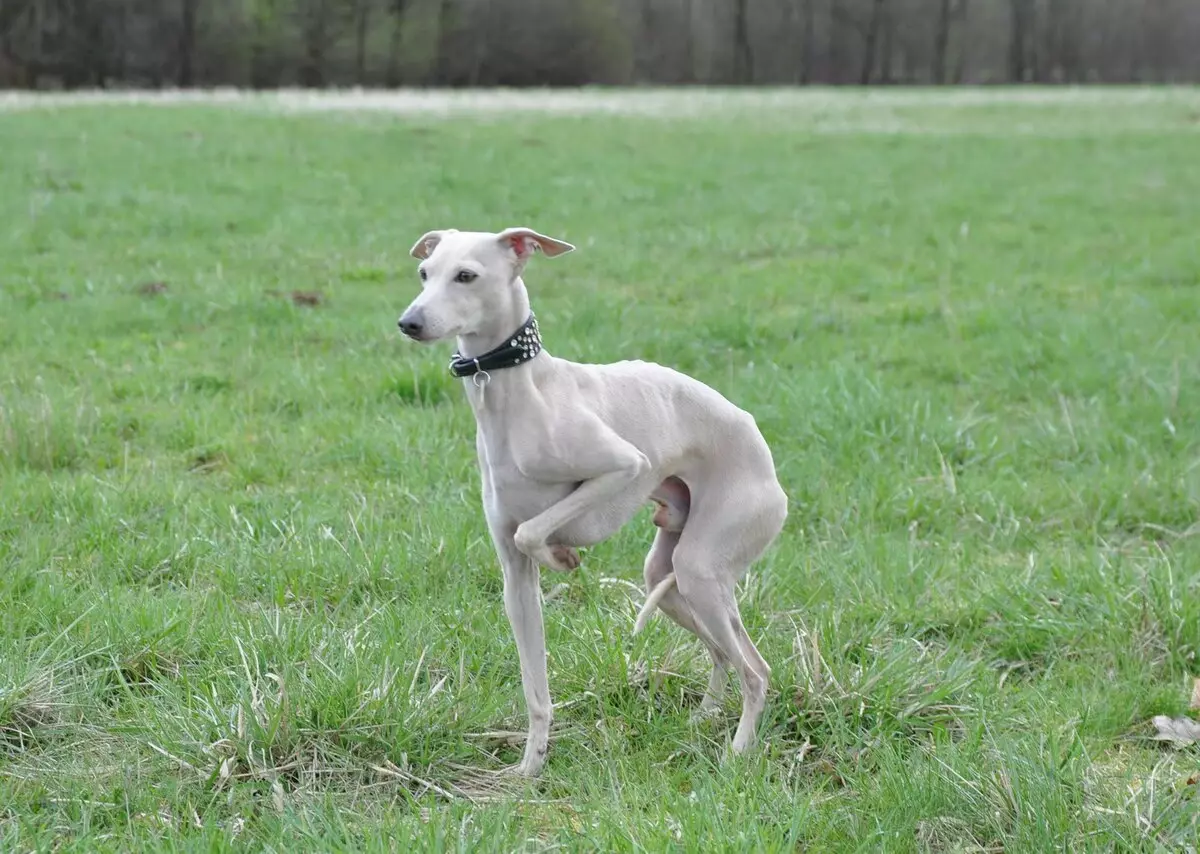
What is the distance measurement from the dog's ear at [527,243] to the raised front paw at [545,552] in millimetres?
686

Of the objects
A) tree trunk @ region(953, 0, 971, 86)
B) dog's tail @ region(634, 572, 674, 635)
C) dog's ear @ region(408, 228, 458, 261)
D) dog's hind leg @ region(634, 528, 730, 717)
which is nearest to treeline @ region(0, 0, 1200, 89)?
tree trunk @ region(953, 0, 971, 86)

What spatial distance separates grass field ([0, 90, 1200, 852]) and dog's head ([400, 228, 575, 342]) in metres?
1.06

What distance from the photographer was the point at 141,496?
16.9ft

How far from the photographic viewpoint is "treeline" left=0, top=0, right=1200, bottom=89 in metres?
47.2

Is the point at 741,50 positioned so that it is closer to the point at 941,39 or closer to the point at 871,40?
the point at 871,40

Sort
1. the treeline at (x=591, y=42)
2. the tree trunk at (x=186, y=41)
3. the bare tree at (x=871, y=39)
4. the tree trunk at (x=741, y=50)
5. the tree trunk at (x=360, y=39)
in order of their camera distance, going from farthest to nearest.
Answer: the bare tree at (x=871, y=39), the tree trunk at (x=741, y=50), the tree trunk at (x=360, y=39), the tree trunk at (x=186, y=41), the treeline at (x=591, y=42)

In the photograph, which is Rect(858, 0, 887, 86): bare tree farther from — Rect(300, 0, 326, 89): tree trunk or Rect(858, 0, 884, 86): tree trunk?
Rect(300, 0, 326, 89): tree trunk

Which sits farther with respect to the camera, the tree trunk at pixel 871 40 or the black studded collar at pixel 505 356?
the tree trunk at pixel 871 40

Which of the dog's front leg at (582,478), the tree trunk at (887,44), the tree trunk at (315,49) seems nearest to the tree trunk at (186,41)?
the tree trunk at (315,49)

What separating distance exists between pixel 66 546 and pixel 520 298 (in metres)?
2.49

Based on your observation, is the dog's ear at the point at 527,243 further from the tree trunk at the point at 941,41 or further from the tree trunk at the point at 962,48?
the tree trunk at the point at 962,48

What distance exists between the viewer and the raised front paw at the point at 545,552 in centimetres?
297

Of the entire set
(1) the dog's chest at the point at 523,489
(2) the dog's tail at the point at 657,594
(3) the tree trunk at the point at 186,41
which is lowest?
(2) the dog's tail at the point at 657,594

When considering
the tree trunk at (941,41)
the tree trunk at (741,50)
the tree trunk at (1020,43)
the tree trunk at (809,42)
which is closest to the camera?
the tree trunk at (741,50)
